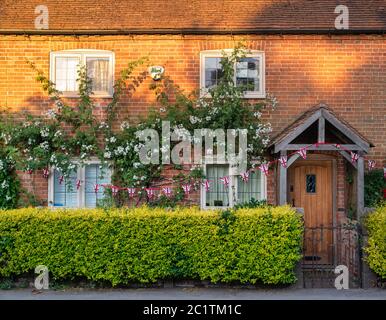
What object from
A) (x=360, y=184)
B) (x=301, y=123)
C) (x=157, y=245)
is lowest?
(x=157, y=245)

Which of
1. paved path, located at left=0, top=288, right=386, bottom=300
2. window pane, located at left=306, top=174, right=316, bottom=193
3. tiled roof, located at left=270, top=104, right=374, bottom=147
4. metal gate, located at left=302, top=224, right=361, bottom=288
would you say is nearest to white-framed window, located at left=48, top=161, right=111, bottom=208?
paved path, located at left=0, top=288, right=386, bottom=300

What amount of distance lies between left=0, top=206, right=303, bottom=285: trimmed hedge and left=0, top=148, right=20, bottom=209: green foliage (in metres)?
2.44

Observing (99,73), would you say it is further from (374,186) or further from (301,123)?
(374,186)

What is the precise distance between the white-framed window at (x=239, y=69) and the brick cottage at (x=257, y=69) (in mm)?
25

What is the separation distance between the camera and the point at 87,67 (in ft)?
40.9

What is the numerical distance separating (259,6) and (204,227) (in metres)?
6.45

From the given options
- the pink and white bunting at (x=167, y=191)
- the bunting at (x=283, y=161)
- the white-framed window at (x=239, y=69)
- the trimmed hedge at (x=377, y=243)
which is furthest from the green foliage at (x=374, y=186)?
the pink and white bunting at (x=167, y=191)

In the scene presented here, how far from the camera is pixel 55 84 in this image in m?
12.3

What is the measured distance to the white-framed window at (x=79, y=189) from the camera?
480 inches

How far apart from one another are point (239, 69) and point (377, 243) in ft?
17.4

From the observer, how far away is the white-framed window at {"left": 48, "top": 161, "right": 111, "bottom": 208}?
12.2 meters

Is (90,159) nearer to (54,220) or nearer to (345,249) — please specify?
(54,220)

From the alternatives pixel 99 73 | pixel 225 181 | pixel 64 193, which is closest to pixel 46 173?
pixel 64 193

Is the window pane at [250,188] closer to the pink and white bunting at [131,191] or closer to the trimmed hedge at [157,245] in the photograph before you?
the pink and white bunting at [131,191]
